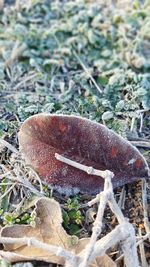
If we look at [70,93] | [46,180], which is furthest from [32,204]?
[70,93]

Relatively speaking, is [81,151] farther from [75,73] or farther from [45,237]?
[75,73]

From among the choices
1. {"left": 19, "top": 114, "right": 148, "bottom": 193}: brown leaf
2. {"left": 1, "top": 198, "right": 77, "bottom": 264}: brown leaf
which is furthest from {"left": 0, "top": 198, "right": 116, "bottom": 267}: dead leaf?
{"left": 19, "top": 114, "right": 148, "bottom": 193}: brown leaf

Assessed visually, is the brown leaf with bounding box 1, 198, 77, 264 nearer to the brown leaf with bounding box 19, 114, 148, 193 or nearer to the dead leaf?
the dead leaf

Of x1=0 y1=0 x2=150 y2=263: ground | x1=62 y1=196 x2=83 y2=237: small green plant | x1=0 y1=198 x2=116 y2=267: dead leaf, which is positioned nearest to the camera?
x1=0 y1=198 x2=116 y2=267: dead leaf

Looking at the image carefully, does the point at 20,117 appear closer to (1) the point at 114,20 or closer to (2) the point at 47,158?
(2) the point at 47,158

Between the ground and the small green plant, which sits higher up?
the ground

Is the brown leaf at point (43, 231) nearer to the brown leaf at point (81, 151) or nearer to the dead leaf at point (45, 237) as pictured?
the dead leaf at point (45, 237)
